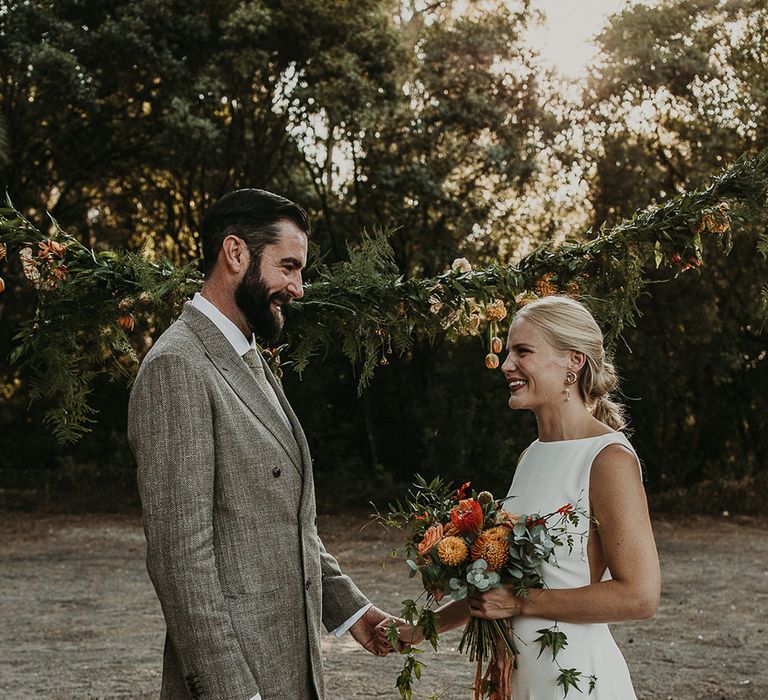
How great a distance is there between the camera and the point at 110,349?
350 centimetres

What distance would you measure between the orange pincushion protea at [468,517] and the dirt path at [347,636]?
2.34 feet

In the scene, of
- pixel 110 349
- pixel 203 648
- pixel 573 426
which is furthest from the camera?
pixel 110 349

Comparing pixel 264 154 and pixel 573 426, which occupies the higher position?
pixel 264 154

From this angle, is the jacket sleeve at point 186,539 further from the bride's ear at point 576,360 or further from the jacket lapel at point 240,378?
the bride's ear at point 576,360

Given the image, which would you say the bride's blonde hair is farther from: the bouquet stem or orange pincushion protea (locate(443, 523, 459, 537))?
the bouquet stem

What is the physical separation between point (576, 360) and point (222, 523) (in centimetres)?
124

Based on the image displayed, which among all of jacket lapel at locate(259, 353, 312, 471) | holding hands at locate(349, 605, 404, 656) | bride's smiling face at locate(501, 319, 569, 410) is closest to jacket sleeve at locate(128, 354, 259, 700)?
jacket lapel at locate(259, 353, 312, 471)

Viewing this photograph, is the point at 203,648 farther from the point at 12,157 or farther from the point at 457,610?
the point at 12,157

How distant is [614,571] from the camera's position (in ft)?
9.46

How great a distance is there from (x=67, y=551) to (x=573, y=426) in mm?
12750

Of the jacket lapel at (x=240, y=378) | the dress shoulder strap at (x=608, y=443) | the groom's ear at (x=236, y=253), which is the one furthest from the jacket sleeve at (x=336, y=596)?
the groom's ear at (x=236, y=253)

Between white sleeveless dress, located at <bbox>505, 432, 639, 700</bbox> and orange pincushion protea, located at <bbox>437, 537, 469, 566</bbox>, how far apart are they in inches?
12.3

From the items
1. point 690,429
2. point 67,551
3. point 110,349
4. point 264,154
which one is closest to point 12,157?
point 264,154

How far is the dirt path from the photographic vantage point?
7.37 m
